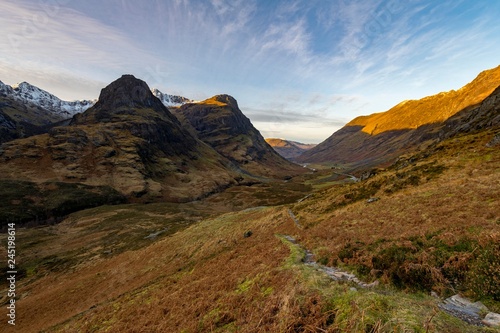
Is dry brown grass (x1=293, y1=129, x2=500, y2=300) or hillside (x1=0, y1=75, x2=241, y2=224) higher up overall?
hillside (x1=0, y1=75, x2=241, y2=224)

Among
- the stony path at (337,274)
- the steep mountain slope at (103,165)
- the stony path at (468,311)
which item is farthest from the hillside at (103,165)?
the stony path at (468,311)

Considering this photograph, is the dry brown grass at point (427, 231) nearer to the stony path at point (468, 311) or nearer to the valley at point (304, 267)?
the valley at point (304, 267)

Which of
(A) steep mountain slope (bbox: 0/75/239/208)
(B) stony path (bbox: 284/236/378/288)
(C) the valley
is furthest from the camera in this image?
(A) steep mountain slope (bbox: 0/75/239/208)

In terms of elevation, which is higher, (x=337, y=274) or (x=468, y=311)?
(x=468, y=311)

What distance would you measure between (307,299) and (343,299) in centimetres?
139

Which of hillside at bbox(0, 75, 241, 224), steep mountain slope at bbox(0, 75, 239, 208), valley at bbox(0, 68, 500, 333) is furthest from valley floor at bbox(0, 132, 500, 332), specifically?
steep mountain slope at bbox(0, 75, 239, 208)

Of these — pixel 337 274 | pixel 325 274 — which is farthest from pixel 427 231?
pixel 325 274

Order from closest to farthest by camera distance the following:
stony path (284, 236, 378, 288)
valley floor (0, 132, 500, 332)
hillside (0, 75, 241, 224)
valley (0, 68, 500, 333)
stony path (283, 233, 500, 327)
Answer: stony path (283, 233, 500, 327), valley floor (0, 132, 500, 332), valley (0, 68, 500, 333), stony path (284, 236, 378, 288), hillside (0, 75, 241, 224)

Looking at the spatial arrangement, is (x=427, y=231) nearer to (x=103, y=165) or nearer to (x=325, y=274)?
(x=325, y=274)

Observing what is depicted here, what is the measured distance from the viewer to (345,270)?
1489 cm

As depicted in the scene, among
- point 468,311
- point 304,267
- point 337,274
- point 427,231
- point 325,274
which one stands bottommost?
point 337,274

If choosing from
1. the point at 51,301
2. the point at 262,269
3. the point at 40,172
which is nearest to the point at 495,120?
the point at 262,269

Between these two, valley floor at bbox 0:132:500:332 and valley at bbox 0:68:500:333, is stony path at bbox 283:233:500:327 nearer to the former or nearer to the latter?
valley at bbox 0:68:500:333

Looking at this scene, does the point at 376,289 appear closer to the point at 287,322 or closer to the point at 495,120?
the point at 287,322
